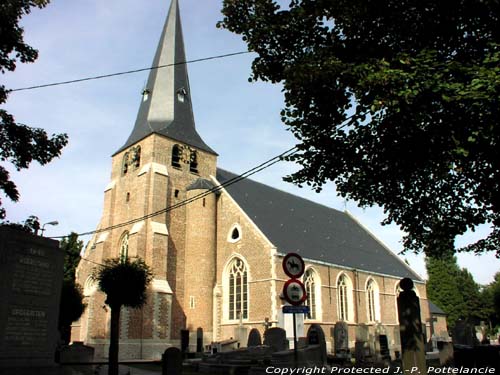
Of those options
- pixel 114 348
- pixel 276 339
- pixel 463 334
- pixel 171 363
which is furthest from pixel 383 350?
pixel 171 363

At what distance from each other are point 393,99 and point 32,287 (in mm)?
6529

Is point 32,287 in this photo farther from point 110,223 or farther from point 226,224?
point 110,223

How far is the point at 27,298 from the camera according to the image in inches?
292

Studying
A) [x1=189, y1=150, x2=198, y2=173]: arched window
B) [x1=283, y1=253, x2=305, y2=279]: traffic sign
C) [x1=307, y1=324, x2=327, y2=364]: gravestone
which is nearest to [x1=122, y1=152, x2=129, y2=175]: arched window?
[x1=189, y1=150, x2=198, y2=173]: arched window

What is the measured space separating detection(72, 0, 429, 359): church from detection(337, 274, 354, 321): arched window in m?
0.06

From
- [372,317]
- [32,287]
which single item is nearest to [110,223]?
[372,317]

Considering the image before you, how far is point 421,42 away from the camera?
766cm

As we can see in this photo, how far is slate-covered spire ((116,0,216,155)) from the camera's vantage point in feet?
95.6

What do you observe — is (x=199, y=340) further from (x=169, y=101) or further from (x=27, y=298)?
(x=27, y=298)

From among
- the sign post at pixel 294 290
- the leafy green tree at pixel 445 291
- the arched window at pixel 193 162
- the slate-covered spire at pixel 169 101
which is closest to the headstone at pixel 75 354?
the arched window at pixel 193 162

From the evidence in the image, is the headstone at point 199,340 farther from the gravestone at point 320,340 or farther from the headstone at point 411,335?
the headstone at point 411,335

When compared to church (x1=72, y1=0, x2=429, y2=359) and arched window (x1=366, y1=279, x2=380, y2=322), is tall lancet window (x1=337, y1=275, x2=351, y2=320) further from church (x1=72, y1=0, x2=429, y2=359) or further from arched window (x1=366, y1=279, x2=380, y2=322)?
arched window (x1=366, y1=279, x2=380, y2=322)

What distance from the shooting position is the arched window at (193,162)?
95.2 feet

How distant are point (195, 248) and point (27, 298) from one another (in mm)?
18833
